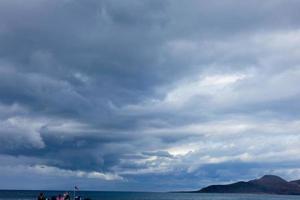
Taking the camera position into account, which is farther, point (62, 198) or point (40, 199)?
point (62, 198)

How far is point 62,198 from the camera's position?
3194 inches

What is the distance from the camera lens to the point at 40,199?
75938 millimetres

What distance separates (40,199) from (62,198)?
19.6 ft
